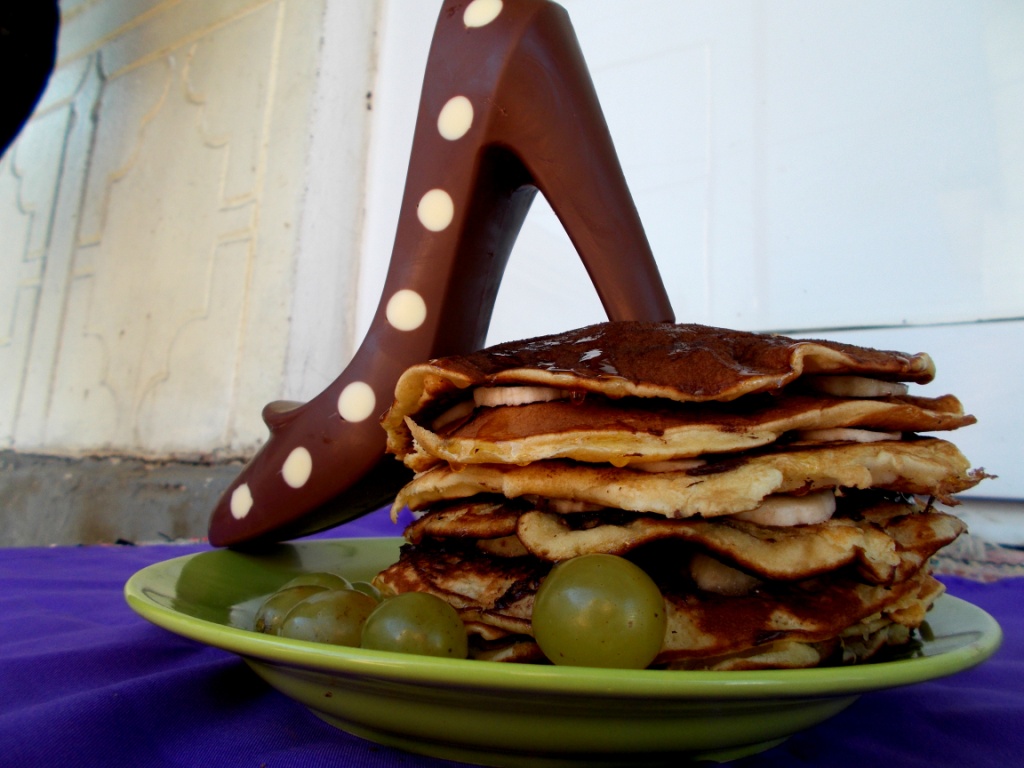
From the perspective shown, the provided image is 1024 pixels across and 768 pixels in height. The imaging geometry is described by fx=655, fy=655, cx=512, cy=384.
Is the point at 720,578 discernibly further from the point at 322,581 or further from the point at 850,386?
the point at 322,581

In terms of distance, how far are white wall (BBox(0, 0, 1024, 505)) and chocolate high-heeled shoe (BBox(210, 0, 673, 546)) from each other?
93 cm

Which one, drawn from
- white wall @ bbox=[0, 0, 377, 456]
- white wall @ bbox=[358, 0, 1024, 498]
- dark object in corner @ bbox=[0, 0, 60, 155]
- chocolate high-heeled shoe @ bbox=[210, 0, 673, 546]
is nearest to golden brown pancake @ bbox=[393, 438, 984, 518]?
chocolate high-heeled shoe @ bbox=[210, 0, 673, 546]

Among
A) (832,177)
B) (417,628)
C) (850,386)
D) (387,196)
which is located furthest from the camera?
(387,196)

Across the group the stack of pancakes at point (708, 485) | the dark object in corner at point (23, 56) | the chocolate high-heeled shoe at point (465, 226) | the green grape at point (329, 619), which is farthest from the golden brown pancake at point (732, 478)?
the dark object in corner at point (23, 56)

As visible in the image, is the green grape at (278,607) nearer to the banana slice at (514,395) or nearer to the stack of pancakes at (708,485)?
the stack of pancakes at (708,485)

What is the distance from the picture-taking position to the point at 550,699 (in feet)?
0.90

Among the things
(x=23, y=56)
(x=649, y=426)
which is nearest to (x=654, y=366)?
(x=649, y=426)

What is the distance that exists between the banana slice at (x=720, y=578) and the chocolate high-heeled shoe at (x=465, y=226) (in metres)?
0.28

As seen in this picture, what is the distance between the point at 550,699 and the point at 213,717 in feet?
1.05

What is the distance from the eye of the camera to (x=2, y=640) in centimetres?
66

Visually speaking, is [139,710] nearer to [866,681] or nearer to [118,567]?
[866,681]

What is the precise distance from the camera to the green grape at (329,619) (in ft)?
1.42

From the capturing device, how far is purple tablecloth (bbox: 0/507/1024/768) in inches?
16.1

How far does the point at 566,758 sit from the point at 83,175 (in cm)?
346
